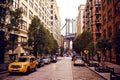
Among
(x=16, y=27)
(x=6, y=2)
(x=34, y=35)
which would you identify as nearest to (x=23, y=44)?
(x=34, y=35)

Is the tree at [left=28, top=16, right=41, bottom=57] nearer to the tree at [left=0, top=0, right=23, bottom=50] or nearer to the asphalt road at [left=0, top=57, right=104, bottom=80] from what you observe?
the asphalt road at [left=0, top=57, right=104, bottom=80]

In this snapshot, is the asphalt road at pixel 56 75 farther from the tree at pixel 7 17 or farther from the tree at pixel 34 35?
the tree at pixel 34 35

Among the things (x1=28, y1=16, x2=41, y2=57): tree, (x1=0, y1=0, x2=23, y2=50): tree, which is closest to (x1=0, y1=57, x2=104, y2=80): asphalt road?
(x1=0, y1=0, x2=23, y2=50): tree

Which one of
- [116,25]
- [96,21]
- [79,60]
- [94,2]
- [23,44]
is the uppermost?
[94,2]

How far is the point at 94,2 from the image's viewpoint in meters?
66.0

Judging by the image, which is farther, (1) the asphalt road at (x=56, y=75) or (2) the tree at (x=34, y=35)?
(2) the tree at (x=34, y=35)

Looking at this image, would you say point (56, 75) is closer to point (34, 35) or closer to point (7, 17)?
point (7, 17)

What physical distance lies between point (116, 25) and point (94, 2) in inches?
1097

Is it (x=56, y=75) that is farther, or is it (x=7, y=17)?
(x=7, y=17)

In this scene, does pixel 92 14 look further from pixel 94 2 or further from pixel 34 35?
pixel 34 35

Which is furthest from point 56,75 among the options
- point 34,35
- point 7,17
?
point 34,35

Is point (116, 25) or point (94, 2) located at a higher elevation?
point (94, 2)

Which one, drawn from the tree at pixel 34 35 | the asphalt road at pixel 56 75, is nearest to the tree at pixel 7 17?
the asphalt road at pixel 56 75

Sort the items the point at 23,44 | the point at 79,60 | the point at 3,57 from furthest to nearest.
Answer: the point at 23,44 < the point at 79,60 < the point at 3,57
